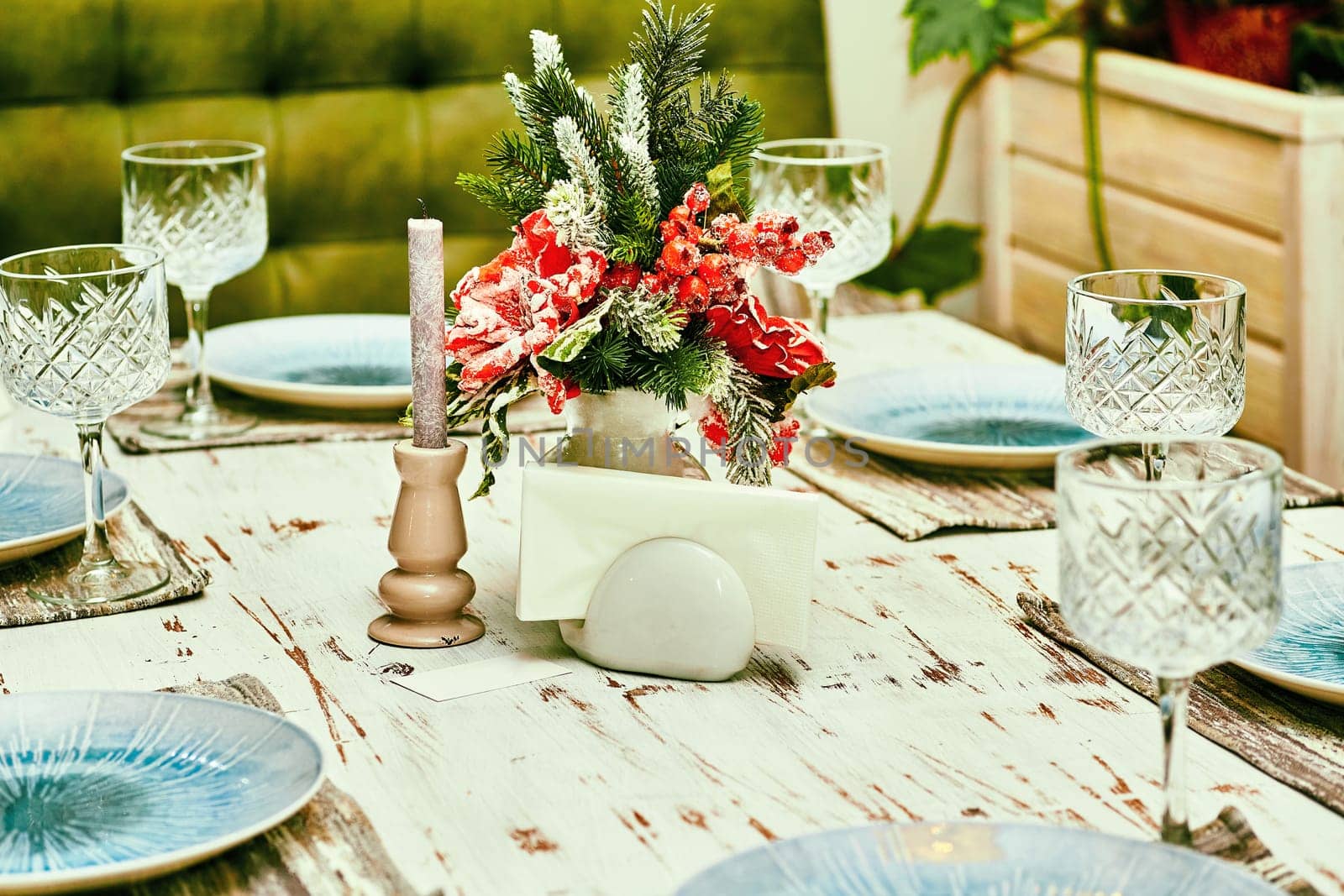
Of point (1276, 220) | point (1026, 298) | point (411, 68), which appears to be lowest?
point (1026, 298)

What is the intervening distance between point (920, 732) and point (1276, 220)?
154 centimetres

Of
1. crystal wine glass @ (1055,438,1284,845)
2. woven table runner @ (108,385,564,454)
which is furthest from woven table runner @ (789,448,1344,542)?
crystal wine glass @ (1055,438,1284,845)

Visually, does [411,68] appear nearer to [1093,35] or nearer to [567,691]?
[1093,35]

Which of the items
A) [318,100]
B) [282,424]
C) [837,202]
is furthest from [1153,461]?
[318,100]

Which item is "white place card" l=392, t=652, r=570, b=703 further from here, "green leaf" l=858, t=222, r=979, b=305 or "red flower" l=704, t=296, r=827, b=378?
"green leaf" l=858, t=222, r=979, b=305

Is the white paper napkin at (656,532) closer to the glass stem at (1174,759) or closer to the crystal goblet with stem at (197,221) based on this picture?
the glass stem at (1174,759)

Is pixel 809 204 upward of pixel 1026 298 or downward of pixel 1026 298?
upward

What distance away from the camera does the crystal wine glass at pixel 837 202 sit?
1474 millimetres

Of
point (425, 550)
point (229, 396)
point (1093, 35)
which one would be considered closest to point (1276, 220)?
point (1093, 35)

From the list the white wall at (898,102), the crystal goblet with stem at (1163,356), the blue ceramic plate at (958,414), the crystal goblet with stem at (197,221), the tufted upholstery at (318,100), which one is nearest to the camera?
the crystal goblet with stem at (1163,356)

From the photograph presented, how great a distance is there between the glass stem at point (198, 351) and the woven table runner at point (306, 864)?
77 centimetres

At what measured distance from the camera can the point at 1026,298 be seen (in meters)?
2.77

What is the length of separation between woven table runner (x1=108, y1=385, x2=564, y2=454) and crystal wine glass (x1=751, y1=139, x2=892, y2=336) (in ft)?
0.97

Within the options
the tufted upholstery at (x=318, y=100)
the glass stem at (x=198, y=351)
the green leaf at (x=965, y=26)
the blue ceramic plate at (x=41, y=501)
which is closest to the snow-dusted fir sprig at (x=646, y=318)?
the blue ceramic plate at (x=41, y=501)
